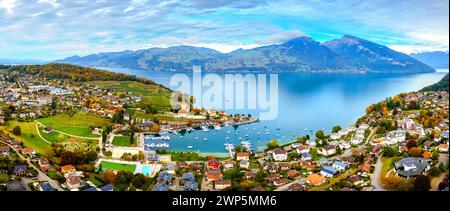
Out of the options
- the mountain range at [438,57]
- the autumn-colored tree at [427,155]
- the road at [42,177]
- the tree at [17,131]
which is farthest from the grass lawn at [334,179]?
the tree at [17,131]

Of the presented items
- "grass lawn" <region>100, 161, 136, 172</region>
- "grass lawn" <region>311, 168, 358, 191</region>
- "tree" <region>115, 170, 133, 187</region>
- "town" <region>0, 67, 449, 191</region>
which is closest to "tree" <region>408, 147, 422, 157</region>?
"town" <region>0, 67, 449, 191</region>

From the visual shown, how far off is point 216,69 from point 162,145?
8.78m

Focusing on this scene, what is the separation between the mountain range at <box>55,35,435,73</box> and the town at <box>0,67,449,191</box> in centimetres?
406

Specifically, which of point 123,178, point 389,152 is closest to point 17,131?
point 123,178

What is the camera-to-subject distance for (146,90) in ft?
42.0

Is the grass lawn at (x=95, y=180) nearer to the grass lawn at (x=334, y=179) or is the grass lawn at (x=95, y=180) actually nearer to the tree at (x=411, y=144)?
the grass lawn at (x=334, y=179)

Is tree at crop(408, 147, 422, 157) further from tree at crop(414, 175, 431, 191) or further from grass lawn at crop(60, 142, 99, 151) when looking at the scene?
grass lawn at crop(60, 142, 99, 151)

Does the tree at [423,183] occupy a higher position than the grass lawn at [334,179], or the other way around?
the tree at [423,183]

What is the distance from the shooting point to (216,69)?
51.4ft

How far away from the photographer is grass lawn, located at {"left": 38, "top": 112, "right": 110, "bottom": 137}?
592 cm

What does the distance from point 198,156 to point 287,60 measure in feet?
67.1

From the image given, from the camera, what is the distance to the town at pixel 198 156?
4.05m

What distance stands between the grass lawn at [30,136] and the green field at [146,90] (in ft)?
16.0
